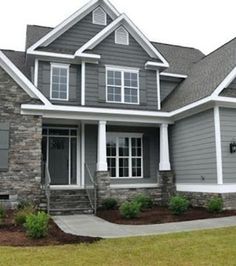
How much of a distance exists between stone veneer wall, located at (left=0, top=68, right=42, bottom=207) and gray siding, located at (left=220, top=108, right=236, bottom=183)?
21.8 ft

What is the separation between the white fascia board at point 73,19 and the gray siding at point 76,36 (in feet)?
0.58

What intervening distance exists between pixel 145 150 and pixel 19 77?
659cm

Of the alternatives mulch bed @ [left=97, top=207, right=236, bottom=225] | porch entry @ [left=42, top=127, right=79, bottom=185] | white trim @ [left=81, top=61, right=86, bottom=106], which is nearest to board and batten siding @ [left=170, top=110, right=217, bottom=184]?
mulch bed @ [left=97, top=207, right=236, bottom=225]

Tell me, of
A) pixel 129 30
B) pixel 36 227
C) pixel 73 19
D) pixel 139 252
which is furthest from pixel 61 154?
pixel 139 252

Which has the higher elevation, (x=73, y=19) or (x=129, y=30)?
(x=73, y=19)

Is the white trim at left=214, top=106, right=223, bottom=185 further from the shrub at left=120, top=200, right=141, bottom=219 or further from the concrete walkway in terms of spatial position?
the shrub at left=120, top=200, right=141, bottom=219

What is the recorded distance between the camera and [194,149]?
14.5 meters

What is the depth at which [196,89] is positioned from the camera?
15211 millimetres

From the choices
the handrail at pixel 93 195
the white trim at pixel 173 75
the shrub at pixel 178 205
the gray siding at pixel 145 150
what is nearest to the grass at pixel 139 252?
the shrub at pixel 178 205

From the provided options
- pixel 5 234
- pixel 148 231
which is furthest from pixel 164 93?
pixel 5 234

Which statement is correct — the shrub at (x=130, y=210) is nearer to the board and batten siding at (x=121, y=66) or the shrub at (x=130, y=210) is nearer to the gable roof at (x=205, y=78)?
the gable roof at (x=205, y=78)

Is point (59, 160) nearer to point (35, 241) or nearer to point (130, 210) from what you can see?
point (130, 210)

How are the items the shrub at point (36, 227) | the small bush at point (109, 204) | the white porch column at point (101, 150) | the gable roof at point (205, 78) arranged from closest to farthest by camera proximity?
the shrub at point (36, 227) < the small bush at point (109, 204) < the gable roof at point (205, 78) < the white porch column at point (101, 150)

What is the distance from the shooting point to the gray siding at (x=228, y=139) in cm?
1298
